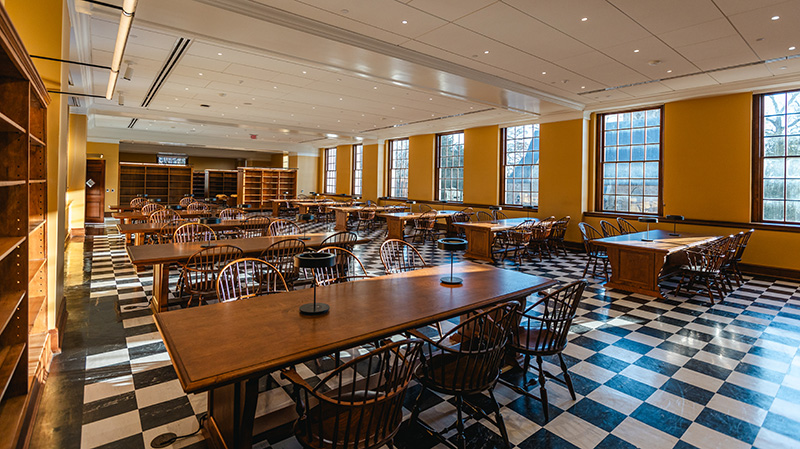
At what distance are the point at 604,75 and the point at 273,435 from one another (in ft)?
23.4

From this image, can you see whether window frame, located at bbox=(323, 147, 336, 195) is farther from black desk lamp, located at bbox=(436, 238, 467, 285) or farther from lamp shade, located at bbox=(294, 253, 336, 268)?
lamp shade, located at bbox=(294, 253, 336, 268)

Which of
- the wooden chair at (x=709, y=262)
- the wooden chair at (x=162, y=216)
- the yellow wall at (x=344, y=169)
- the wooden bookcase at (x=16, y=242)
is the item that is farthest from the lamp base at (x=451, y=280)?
the yellow wall at (x=344, y=169)

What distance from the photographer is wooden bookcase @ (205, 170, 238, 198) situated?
2066cm

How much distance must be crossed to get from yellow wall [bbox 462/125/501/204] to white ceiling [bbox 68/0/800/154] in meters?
1.79

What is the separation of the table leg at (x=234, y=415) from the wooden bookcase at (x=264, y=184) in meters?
17.9

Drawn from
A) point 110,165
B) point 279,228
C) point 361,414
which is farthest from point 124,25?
point 110,165

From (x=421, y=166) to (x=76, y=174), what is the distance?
988cm

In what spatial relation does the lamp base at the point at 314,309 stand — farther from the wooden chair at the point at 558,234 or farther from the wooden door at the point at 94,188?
the wooden door at the point at 94,188

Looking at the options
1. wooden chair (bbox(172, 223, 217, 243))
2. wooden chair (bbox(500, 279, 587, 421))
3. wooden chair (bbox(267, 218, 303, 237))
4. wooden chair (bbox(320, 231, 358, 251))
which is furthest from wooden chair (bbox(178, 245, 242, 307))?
wooden chair (bbox(500, 279, 587, 421))

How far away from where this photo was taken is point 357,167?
18094 mm

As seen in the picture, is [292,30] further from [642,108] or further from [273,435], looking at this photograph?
[642,108]

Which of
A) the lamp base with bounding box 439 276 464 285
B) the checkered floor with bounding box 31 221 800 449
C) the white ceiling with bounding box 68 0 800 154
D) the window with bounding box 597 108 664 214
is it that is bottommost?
the checkered floor with bounding box 31 221 800 449

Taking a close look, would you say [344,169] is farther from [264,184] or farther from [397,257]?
[397,257]

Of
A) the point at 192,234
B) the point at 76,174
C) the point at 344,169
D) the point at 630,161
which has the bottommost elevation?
the point at 192,234
